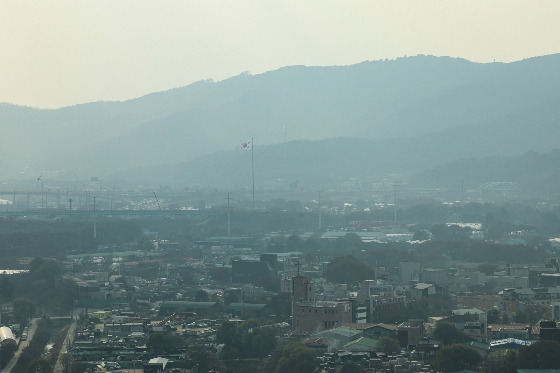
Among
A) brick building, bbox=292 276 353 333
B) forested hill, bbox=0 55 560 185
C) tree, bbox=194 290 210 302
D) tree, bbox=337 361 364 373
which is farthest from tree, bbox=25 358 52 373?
forested hill, bbox=0 55 560 185

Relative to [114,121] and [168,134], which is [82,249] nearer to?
[168,134]

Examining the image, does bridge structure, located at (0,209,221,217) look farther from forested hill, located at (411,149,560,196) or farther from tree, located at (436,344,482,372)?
tree, located at (436,344,482,372)

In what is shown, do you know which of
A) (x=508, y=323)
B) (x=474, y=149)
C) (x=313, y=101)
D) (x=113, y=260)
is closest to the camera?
(x=508, y=323)

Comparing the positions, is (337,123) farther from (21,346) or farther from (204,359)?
(204,359)

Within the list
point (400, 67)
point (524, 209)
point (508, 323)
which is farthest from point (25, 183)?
point (508, 323)

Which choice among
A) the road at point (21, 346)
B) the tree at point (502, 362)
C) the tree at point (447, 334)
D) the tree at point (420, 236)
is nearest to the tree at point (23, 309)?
the road at point (21, 346)

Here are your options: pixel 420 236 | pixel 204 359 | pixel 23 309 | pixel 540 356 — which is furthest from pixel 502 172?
pixel 540 356
